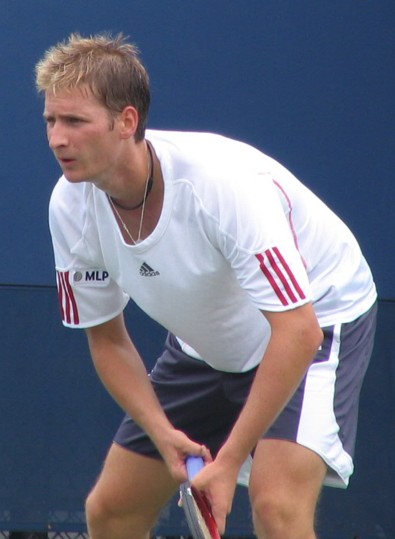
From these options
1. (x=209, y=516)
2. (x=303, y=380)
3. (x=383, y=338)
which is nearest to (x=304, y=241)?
(x=303, y=380)

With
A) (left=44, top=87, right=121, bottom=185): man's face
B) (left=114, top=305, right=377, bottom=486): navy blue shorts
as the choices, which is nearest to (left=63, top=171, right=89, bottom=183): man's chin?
(left=44, top=87, right=121, bottom=185): man's face

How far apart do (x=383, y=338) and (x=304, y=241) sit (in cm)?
153

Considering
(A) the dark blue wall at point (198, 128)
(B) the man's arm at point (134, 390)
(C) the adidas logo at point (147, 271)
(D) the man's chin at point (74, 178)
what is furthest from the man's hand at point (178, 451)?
(A) the dark blue wall at point (198, 128)

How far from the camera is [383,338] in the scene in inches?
183

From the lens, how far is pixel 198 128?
4531 millimetres

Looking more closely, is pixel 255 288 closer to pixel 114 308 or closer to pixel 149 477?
pixel 114 308

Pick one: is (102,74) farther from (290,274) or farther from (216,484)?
(216,484)

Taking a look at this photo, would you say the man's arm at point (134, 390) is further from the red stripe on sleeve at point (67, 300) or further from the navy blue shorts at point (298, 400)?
the navy blue shorts at point (298, 400)

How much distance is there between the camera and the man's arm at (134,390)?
304 centimetres

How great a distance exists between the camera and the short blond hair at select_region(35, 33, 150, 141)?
2.90 meters

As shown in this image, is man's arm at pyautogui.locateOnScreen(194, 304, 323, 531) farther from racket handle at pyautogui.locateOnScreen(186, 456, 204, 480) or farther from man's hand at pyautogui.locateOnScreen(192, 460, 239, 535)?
racket handle at pyautogui.locateOnScreen(186, 456, 204, 480)

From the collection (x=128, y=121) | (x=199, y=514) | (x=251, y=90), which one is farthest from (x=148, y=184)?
(x=251, y=90)

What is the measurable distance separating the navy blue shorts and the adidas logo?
0.43 metres

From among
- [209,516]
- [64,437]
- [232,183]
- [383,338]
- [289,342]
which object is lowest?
[64,437]
